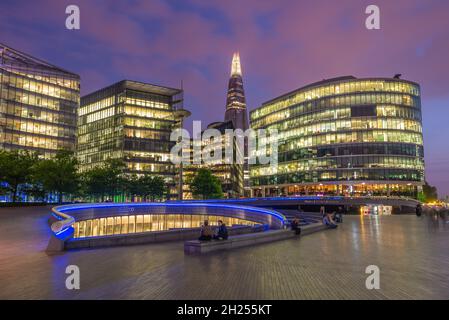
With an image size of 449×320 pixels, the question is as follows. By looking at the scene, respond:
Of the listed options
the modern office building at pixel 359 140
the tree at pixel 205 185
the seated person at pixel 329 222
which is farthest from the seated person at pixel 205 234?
the modern office building at pixel 359 140

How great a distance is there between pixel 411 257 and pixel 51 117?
105m

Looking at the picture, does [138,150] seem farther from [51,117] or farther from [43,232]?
[43,232]

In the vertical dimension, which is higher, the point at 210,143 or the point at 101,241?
the point at 210,143

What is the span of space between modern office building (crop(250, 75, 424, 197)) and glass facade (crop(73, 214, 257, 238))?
6049 cm

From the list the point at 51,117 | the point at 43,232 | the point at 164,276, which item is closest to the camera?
the point at 164,276

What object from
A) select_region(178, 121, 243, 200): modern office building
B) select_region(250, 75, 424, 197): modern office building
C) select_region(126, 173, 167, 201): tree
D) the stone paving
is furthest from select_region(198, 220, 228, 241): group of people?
select_region(178, 121, 243, 200): modern office building

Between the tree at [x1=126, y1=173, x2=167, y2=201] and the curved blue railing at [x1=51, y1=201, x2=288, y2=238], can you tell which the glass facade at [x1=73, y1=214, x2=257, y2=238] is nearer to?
the curved blue railing at [x1=51, y1=201, x2=288, y2=238]

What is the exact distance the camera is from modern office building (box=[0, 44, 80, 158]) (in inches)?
3536

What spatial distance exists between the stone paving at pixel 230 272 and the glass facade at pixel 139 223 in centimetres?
2943

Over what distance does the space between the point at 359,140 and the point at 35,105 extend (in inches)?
3852

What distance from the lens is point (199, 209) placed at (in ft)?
187

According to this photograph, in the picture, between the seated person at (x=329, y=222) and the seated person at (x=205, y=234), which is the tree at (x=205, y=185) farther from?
the seated person at (x=205, y=234)

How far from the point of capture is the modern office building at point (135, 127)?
113812mm
